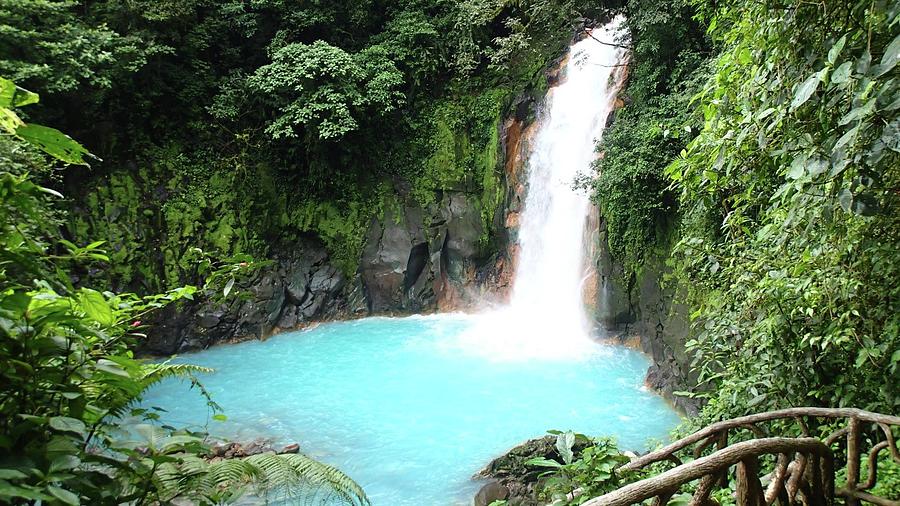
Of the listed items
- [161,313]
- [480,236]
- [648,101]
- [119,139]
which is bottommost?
[161,313]

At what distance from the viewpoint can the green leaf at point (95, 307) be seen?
1.44m

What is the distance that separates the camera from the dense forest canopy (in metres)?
1.43

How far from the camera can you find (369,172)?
12.1m

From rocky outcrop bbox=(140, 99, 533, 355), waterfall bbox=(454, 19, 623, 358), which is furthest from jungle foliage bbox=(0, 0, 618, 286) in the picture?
waterfall bbox=(454, 19, 623, 358)

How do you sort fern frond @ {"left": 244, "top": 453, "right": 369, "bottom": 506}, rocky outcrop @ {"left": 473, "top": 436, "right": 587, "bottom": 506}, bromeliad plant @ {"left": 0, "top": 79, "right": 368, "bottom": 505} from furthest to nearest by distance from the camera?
rocky outcrop @ {"left": 473, "top": 436, "right": 587, "bottom": 506} → fern frond @ {"left": 244, "top": 453, "right": 369, "bottom": 506} → bromeliad plant @ {"left": 0, "top": 79, "right": 368, "bottom": 505}

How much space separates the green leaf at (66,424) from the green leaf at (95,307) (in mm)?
324

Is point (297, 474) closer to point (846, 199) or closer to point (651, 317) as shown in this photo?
point (846, 199)

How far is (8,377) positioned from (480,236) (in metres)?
10.6

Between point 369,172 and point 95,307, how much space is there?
10916mm

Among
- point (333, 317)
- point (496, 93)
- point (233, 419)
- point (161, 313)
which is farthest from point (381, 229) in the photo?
point (233, 419)

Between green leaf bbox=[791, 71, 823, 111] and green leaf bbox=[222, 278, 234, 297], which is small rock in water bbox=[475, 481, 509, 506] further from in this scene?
green leaf bbox=[791, 71, 823, 111]

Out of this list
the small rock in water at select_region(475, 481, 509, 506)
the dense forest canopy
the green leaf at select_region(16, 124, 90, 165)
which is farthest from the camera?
the small rock in water at select_region(475, 481, 509, 506)

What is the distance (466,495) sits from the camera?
5512mm

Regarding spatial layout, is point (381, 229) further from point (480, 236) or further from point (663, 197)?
point (663, 197)
